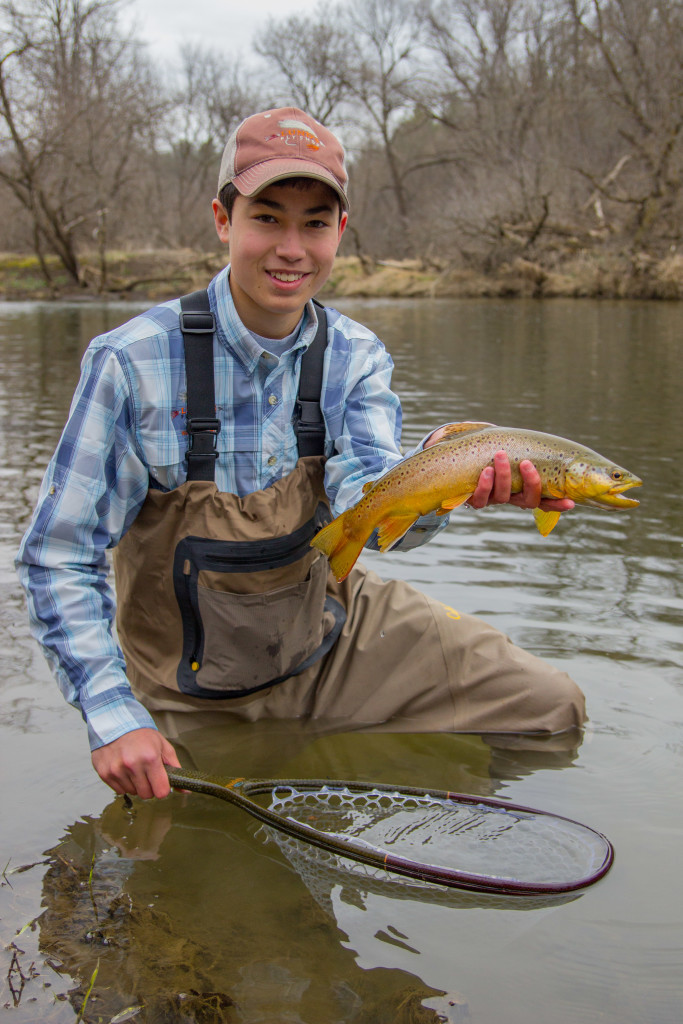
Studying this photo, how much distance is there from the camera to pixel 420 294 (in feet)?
102

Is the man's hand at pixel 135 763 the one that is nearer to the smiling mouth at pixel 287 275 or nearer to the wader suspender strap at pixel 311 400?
the wader suspender strap at pixel 311 400

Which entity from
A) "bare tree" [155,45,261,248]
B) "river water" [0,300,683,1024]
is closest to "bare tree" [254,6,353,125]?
"bare tree" [155,45,261,248]

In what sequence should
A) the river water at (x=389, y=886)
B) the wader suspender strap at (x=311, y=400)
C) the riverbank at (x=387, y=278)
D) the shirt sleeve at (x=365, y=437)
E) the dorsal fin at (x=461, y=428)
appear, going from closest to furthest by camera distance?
1. the river water at (x=389, y=886)
2. the dorsal fin at (x=461, y=428)
3. the shirt sleeve at (x=365, y=437)
4. the wader suspender strap at (x=311, y=400)
5. the riverbank at (x=387, y=278)

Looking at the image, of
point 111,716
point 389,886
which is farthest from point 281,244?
point 389,886

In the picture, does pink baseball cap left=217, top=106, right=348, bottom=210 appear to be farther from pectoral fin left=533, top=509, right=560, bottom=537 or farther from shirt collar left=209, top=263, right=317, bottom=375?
pectoral fin left=533, top=509, right=560, bottom=537

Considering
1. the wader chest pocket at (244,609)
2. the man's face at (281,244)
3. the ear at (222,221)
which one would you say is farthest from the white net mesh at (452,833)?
the ear at (222,221)

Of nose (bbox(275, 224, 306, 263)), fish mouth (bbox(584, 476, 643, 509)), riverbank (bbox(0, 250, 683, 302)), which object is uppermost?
riverbank (bbox(0, 250, 683, 302))

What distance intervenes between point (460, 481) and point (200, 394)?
87cm

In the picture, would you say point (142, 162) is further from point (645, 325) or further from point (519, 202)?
point (645, 325)

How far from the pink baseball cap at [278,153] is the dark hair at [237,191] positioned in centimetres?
2

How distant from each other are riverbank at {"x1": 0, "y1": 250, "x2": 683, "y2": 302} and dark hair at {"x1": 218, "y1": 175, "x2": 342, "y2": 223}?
2265cm

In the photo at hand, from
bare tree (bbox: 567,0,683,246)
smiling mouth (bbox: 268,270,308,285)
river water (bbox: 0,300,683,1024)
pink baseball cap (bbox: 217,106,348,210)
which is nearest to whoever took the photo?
river water (bbox: 0,300,683,1024)

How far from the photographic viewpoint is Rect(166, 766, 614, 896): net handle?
8.23 feet

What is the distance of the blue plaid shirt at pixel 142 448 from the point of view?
98.1 inches
